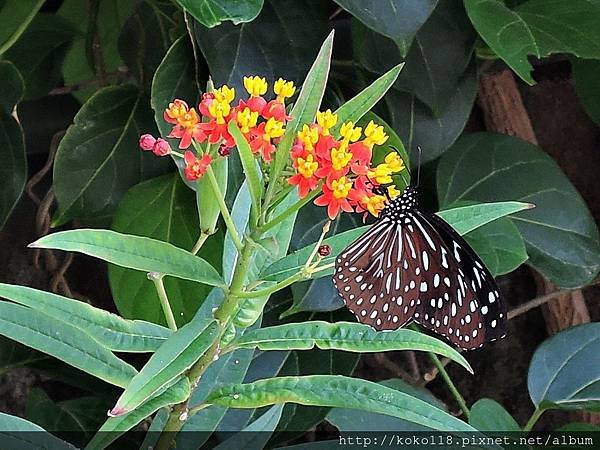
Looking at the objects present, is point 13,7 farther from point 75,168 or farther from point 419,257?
point 419,257

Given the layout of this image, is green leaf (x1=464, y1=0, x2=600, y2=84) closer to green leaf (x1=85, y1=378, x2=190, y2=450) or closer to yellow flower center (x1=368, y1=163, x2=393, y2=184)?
yellow flower center (x1=368, y1=163, x2=393, y2=184)

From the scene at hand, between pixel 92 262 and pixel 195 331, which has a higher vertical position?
pixel 195 331

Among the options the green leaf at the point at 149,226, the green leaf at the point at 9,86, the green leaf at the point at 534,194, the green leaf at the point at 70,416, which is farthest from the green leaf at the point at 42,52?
the green leaf at the point at 534,194

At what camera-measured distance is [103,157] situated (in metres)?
0.89

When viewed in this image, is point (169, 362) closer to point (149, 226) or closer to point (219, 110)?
point (219, 110)

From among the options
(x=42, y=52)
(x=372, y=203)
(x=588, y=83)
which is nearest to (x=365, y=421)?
(x=372, y=203)

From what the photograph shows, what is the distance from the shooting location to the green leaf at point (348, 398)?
516 millimetres

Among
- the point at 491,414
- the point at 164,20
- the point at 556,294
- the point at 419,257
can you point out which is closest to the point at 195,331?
the point at 419,257

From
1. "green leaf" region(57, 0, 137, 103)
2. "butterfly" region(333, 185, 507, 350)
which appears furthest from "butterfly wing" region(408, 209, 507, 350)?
"green leaf" region(57, 0, 137, 103)

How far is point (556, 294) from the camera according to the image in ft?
3.66

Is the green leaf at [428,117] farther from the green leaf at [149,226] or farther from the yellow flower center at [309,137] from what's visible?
the yellow flower center at [309,137]

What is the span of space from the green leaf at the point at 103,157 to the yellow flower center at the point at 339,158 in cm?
50

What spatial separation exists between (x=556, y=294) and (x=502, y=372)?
0.23 meters

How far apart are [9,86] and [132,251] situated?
52 centimetres
